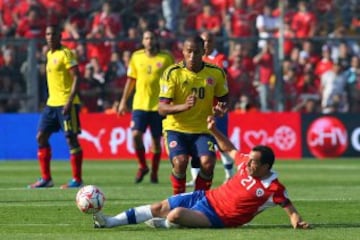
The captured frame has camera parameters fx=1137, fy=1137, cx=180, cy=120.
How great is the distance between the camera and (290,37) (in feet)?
91.1

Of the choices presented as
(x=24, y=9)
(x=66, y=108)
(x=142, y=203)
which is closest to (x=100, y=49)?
(x=24, y=9)

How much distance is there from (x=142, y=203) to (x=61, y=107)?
349 cm

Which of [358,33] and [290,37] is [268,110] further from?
[358,33]

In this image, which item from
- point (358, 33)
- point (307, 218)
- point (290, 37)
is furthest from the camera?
point (358, 33)

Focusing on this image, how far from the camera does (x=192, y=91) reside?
1340 cm

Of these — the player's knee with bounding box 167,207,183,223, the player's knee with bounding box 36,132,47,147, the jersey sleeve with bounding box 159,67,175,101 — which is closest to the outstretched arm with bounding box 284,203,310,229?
the player's knee with bounding box 167,207,183,223

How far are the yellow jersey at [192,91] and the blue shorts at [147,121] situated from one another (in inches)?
196

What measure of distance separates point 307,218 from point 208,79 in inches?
79.8

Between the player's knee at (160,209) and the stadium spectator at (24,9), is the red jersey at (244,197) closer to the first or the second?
the player's knee at (160,209)

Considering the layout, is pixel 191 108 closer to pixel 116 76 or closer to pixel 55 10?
pixel 116 76

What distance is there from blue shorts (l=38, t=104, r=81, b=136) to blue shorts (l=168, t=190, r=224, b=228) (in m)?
6.06

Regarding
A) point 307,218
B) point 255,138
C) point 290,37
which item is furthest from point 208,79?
point 290,37

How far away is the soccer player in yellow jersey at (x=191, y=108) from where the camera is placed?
1322cm

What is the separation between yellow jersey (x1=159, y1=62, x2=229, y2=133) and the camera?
13.3m
